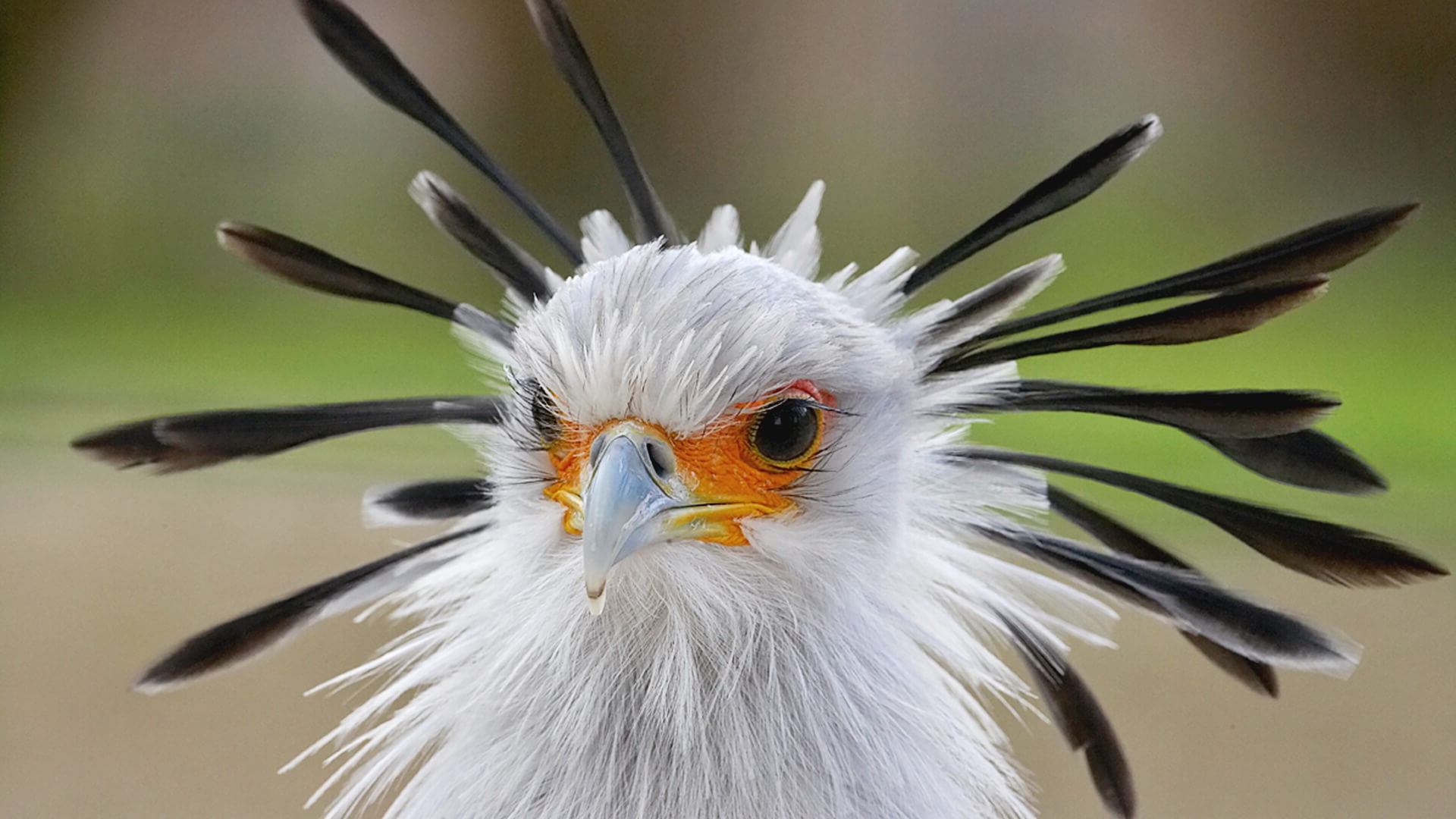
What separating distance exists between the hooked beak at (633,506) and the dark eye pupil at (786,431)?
4cm

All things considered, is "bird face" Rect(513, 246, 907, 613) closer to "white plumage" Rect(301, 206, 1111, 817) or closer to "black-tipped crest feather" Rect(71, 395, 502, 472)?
"white plumage" Rect(301, 206, 1111, 817)

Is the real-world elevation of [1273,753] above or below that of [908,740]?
below

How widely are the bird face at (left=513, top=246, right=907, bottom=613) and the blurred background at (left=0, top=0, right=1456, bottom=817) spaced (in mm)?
939

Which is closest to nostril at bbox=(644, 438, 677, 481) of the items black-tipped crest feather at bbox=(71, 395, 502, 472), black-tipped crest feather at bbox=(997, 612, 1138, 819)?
black-tipped crest feather at bbox=(71, 395, 502, 472)

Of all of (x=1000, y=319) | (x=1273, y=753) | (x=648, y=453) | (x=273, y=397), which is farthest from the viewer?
(x=273, y=397)

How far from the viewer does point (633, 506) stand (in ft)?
2.01

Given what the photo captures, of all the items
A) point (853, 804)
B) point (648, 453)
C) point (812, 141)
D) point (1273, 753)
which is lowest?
point (1273, 753)

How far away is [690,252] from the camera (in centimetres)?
72

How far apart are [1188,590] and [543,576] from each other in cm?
44

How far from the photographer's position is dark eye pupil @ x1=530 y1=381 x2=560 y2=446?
2.34 feet

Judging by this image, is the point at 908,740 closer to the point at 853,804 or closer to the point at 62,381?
the point at 853,804

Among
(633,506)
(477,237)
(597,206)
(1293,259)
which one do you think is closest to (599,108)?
(477,237)

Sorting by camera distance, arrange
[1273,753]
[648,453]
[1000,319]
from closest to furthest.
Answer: [648,453], [1000,319], [1273,753]

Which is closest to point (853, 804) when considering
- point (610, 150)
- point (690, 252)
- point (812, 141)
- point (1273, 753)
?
point (690, 252)
